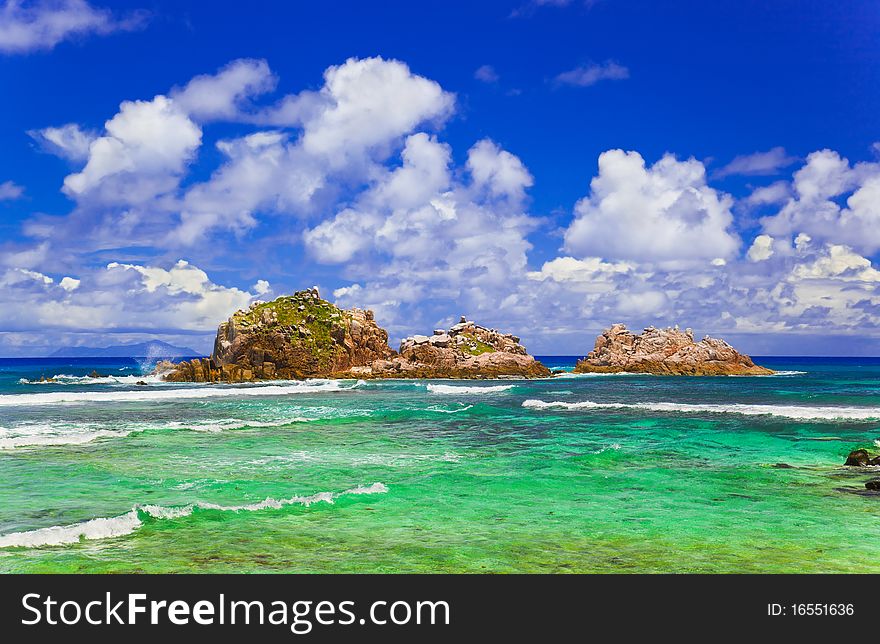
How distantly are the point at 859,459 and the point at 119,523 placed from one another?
22.8 m

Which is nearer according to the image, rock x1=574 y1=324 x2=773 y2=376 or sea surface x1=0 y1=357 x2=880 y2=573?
sea surface x1=0 y1=357 x2=880 y2=573

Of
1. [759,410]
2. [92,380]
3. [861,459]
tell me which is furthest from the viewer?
[92,380]

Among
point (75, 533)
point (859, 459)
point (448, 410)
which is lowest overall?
point (859, 459)

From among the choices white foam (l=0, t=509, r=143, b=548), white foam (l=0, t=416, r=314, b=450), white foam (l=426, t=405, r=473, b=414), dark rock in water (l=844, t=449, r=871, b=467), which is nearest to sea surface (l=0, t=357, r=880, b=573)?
white foam (l=0, t=509, r=143, b=548)

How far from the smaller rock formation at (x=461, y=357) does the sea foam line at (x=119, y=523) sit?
81.7 m

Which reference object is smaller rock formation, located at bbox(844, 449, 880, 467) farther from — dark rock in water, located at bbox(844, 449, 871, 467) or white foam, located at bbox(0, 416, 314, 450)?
white foam, located at bbox(0, 416, 314, 450)

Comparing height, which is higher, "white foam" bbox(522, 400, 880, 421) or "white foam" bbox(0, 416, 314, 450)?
"white foam" bbox(0, 416, 314, 450)

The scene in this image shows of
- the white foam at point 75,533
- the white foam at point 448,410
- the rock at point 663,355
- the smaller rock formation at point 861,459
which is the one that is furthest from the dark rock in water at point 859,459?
the rock at point 663,355

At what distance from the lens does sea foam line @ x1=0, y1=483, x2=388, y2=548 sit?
477 inches

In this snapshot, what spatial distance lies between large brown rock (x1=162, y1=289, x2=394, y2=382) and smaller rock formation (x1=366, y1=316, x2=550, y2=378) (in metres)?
4.60

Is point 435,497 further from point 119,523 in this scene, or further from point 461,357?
point 461,357

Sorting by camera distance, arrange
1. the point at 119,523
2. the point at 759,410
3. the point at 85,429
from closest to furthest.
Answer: the point at 119,523 < the point at 85,429 < the point at 759,410

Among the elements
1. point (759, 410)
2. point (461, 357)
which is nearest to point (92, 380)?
point (461, 357)

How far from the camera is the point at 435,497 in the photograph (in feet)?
55.1
